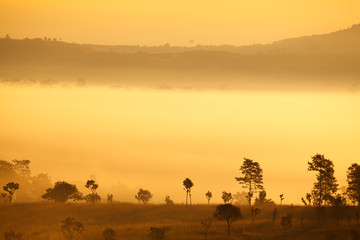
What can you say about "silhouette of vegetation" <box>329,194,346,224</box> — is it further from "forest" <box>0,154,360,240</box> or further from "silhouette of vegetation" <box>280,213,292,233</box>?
"silhouette of vegetation" <box>280,213,292,233</box>

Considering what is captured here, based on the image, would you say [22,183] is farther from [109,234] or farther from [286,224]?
[286,224]

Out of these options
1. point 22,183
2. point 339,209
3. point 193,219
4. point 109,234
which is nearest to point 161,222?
point 193,219

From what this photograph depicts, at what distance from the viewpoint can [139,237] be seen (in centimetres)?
9319

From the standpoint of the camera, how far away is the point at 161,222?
4304 inches

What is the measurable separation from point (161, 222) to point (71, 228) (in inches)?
Answer: 821

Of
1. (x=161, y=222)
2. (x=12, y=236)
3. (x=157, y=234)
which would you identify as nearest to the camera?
(x=157, y=234)

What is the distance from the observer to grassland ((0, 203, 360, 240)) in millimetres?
90438

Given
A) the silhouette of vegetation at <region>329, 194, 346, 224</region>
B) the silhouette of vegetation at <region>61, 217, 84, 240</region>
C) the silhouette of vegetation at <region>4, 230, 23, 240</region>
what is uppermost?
the silhouette of vegetation at <region>329, 194, 346, 224</region>

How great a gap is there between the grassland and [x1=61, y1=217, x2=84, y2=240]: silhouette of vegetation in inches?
51.0

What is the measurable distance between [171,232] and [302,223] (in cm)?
2526

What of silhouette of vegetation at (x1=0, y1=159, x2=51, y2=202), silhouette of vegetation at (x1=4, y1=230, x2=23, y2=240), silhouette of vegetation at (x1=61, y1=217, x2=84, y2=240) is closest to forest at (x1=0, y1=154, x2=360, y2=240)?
silhouette of vegetation at (x1=61, y1=217, x2=84, y2=240)

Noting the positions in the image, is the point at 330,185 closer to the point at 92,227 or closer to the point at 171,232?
the point at 171,232

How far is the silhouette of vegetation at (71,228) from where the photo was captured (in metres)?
94.6

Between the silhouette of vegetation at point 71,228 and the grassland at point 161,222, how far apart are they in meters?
1.30
